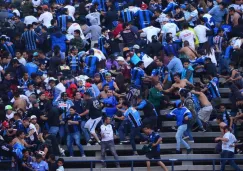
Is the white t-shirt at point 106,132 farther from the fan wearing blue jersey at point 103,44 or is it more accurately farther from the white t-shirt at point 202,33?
the white t-shirt at point 202,33

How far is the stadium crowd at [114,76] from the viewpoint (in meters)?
39.6

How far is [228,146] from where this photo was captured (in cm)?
3881

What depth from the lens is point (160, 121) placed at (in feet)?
133

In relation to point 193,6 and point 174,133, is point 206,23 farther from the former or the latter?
point 174,133

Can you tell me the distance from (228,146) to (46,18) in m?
10.5

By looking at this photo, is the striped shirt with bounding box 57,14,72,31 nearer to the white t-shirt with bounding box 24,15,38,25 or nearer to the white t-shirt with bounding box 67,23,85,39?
the white t-shirt with bounding box 67,23,85,39

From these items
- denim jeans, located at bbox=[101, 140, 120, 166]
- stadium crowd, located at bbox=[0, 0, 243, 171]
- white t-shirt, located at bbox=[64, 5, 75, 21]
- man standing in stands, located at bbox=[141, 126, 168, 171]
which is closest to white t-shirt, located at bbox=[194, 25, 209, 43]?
stadium crowd, located at bbox=[0, 0, 243, 171]

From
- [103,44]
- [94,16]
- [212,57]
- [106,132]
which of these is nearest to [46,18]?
[94,16]

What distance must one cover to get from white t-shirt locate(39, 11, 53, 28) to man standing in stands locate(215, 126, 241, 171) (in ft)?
33.3

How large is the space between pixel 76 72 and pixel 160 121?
12.6 ft

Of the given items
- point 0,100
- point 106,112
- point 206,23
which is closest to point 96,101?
point 106,112

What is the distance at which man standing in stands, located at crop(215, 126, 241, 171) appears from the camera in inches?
1519

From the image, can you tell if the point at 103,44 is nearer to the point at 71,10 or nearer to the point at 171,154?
the point at 71,10

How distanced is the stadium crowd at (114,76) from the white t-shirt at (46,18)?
36 millimetres
